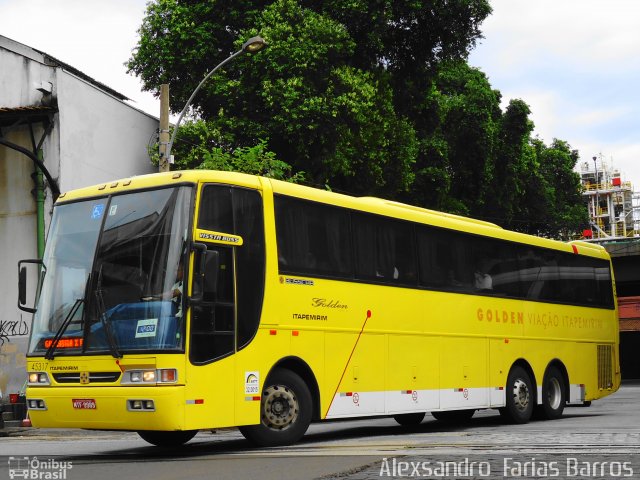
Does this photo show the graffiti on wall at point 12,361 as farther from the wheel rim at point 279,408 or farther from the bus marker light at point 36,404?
the wheel rim at point 279,408

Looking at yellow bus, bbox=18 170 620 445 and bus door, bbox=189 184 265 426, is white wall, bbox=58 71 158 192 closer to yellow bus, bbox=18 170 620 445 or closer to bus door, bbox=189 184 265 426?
yellow bus, bbox=18 170 620 445

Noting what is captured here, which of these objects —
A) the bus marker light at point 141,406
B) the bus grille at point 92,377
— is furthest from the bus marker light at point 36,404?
the bus marker light at point 141,406

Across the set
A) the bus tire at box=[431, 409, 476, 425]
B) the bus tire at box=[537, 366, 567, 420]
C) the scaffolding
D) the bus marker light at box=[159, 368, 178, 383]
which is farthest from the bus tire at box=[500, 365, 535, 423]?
the scaffolding

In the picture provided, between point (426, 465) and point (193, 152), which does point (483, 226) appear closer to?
point (426, 465)

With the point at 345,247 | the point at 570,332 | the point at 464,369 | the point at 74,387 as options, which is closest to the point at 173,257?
the point at 74,387

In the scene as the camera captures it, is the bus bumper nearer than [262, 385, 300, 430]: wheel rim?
Yes

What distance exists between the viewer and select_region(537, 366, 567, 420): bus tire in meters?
19.1

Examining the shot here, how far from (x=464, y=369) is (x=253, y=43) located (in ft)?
30.4

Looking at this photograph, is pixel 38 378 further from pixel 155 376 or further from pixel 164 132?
pixel 164 132

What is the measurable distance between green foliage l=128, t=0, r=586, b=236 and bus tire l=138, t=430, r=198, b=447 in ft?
42.7

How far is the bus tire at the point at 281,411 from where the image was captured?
12.3 m

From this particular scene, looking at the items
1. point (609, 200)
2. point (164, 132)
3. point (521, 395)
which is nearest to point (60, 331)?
point (521, 395)

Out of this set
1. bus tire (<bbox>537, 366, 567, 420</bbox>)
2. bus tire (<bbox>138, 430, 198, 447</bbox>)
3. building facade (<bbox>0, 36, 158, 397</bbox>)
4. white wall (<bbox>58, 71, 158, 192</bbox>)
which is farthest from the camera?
white wall (<bbox>58, 71, 158, 192</bbox>)

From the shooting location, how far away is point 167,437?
13.3 m
